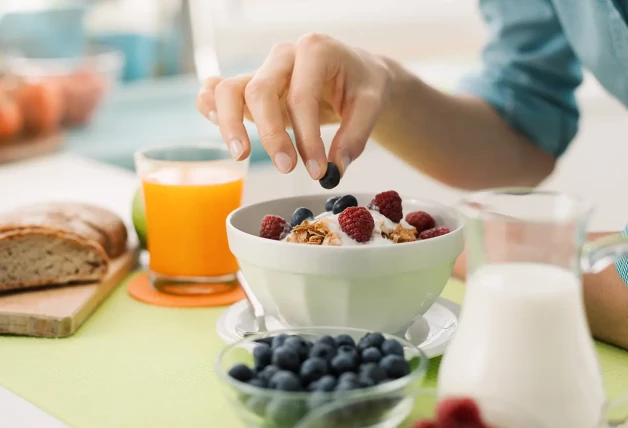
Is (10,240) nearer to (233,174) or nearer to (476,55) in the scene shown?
(233,174)

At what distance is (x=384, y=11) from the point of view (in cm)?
306

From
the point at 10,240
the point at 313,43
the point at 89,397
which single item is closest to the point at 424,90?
the point at 313,43

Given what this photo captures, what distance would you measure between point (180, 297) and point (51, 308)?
161 mm

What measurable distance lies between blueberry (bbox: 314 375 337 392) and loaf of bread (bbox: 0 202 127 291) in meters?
0.52

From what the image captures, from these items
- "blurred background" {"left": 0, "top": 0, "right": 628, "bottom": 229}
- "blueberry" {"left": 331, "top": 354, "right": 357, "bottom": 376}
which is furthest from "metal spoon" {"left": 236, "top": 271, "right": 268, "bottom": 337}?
"blurred background" {"left": 0, "top": 0, "right": 628, "bottom": 229}

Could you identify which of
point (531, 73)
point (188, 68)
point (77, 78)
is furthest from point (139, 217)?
point (188, 68)

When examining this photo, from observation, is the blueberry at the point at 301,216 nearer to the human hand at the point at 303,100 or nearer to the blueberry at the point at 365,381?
the human hand at the point at 303,100

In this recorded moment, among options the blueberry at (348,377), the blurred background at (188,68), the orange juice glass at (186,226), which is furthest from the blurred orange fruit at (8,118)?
the blueberry at (348,377)

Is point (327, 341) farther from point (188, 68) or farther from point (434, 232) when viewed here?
point (188, 68)

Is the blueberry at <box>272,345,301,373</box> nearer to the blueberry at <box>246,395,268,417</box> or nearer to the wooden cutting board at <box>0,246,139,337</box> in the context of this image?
the blueberry at <box>246,395,268,417</box>

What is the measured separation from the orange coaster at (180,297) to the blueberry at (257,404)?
418 mm

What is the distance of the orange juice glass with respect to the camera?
1066 millimetres

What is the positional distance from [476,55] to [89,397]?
271 cm

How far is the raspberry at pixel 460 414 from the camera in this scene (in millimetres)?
543
